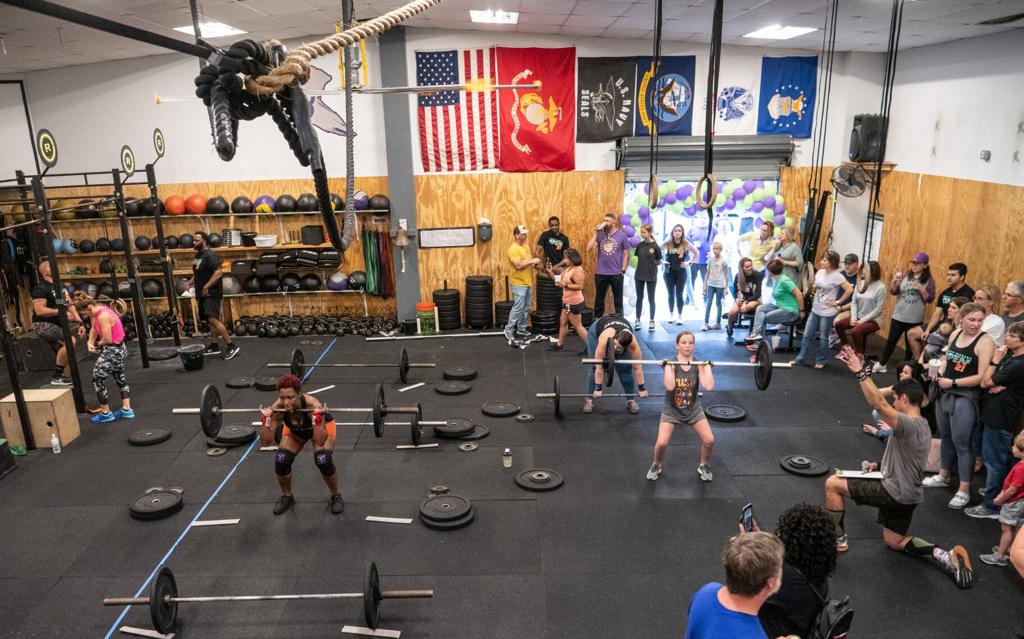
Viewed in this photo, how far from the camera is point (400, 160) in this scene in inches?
386

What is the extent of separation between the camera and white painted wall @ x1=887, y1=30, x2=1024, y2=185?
6.93 meters

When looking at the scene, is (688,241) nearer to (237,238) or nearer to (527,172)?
(527,172)

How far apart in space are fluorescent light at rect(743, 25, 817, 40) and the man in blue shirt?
24.0 ft

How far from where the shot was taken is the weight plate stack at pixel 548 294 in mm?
9930

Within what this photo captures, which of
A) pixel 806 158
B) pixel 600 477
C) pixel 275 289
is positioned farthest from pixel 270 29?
pixel 806 158

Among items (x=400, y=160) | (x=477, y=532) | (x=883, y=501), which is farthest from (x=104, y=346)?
(x=883, y=501)

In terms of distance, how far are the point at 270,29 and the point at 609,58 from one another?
4.60 meters

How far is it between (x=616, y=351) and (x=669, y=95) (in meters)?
5.07

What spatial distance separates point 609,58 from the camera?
9648 mm

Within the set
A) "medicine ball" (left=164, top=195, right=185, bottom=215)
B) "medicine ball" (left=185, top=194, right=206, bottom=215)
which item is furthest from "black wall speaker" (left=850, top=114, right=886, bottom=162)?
"medicine ball" (left=164, top=195, right=185, bottom=215)

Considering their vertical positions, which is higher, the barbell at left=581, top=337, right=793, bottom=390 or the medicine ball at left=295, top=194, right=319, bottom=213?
the medicine ball at left=295, top=194, right=319, bottom=213

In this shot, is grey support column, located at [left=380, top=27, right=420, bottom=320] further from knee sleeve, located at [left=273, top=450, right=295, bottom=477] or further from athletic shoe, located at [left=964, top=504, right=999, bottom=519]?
athletic shoe, located at [left=964, top=504, right=999, bottom=519]

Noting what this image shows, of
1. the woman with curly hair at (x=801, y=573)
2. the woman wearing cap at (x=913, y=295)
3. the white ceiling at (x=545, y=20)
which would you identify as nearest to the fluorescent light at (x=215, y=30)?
the white ceiling at (x=545, y=20)

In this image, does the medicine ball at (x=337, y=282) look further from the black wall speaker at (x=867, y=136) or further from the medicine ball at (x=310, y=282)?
the black wall speaker at (x=867, y=136)
